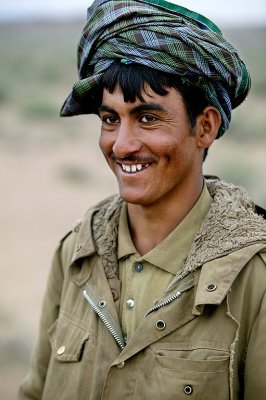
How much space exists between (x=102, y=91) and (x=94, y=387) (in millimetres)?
1275

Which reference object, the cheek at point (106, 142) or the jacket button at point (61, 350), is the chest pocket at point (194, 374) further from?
the cheek at point (106, 142)

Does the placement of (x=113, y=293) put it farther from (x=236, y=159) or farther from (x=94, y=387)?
(x=236, y=159)

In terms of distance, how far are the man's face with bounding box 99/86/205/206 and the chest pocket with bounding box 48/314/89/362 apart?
2.05 feet

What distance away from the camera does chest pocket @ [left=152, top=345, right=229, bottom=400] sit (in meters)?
2.87

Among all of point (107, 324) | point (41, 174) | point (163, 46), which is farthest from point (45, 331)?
point (41, 174)

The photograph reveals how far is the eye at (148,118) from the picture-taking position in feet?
10.1

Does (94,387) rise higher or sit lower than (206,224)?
lower

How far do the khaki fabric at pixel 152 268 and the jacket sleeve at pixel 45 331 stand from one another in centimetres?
40

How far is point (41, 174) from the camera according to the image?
53.2 feet

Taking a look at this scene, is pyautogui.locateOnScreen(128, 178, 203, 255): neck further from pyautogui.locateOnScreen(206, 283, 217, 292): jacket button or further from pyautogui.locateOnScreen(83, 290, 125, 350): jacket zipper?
pyautogui.locateOnScreen(206, 283, 217, 292): jacket button

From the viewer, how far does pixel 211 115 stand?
10.5 feet

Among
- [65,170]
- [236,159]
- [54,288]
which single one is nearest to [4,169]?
[65,170]

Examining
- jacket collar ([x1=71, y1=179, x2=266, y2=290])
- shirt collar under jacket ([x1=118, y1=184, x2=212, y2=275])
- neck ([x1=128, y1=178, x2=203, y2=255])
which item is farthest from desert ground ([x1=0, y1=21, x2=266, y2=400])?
shirt collar under jacket ([x1=118, y1=184, x2=212, y2=275])

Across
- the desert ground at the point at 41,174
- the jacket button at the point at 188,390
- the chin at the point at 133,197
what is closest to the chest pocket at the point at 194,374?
the jacket button at the point at 188,390
